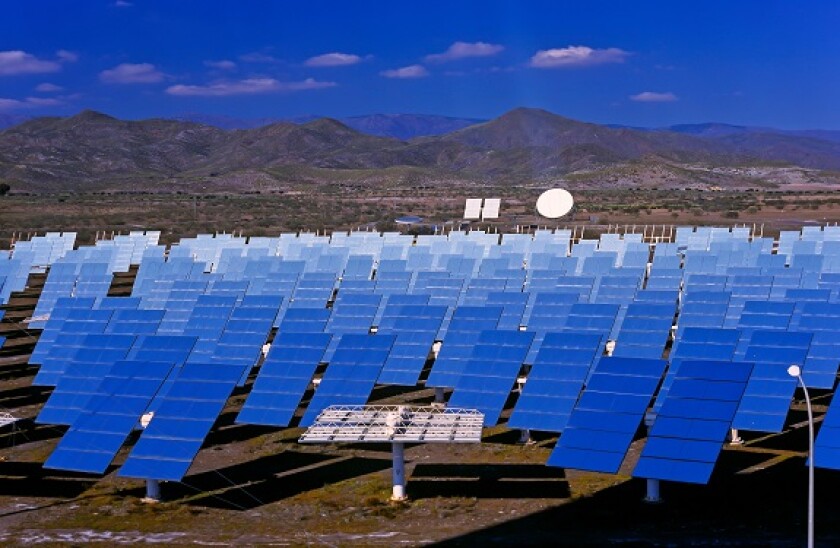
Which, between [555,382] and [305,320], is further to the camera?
[305,320]

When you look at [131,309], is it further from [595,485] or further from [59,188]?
[59,188]

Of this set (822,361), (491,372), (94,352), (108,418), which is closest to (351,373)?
(491,372)

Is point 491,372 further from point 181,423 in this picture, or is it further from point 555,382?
point 181,423

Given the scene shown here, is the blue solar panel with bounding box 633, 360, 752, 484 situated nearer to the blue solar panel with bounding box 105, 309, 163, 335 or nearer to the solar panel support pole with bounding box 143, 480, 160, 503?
the solar panel support pole with bounding box 143, 480, 160, 503

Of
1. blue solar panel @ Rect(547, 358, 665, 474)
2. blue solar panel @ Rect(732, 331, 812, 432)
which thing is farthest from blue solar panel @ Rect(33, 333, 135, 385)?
blue solar panel @ Rect(732, 331, 812, 432)

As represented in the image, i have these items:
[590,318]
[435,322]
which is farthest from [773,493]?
[435,322]
